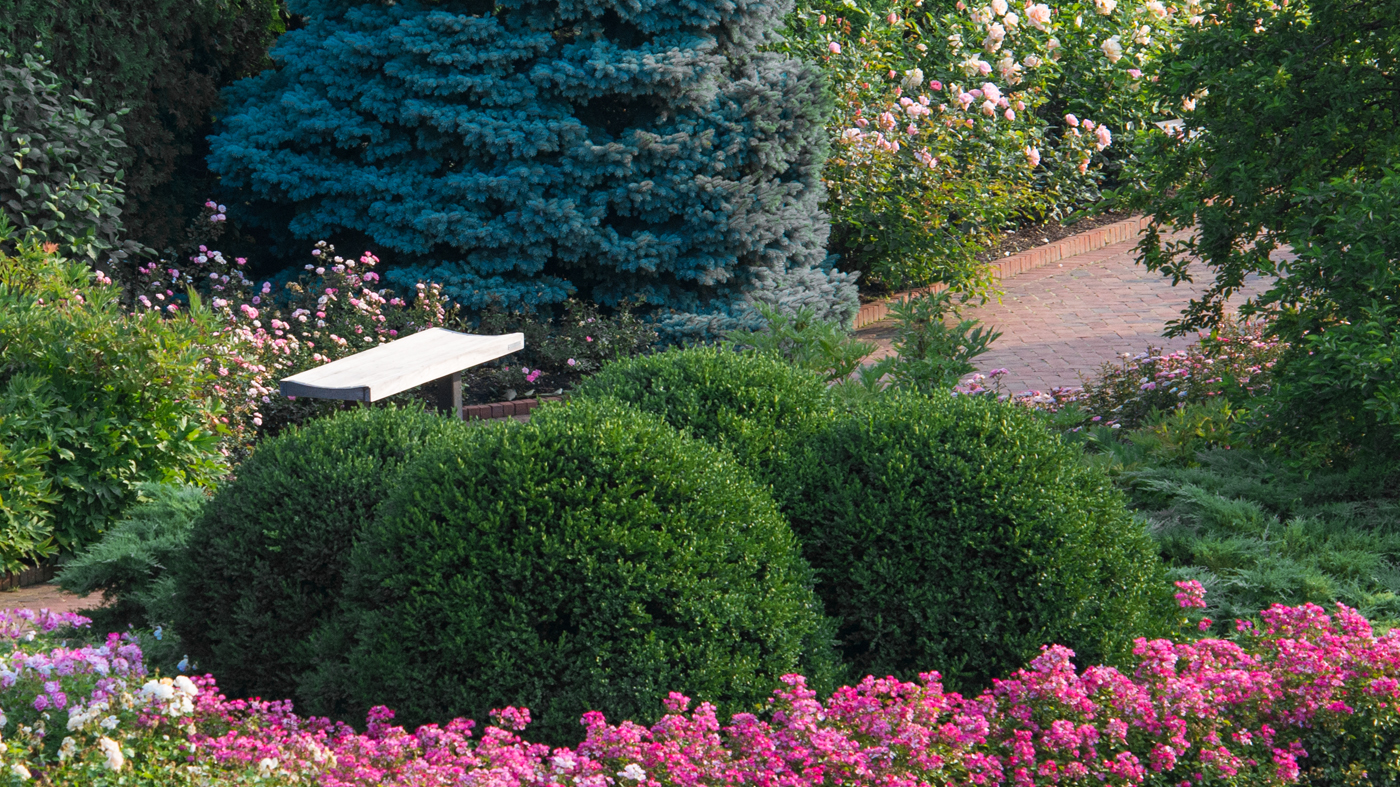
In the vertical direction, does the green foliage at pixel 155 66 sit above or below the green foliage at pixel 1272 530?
above

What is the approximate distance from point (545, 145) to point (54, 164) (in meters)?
3.09

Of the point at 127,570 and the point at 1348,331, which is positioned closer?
the point at 1348,331

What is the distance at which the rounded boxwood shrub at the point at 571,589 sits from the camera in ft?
10.8

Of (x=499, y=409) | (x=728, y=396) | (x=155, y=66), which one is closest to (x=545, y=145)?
(x=499, y=409)

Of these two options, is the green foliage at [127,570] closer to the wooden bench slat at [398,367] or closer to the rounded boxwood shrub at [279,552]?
the rounded boxwood shrub at [279,552]

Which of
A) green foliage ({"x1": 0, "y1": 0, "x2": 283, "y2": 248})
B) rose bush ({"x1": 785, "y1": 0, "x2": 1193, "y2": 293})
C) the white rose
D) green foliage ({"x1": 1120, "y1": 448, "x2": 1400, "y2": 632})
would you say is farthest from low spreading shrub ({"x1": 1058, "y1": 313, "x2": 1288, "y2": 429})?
the white rose

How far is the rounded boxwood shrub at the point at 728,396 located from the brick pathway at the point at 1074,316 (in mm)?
3873

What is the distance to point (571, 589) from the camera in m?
3.31

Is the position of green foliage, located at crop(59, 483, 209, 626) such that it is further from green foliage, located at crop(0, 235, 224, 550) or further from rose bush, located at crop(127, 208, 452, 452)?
rose bush, located at crop(127, 208, 452, 452)

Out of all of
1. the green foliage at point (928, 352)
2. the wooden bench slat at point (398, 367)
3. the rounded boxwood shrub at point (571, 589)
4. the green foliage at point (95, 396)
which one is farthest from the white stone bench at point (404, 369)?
the green foliage at point (928, 352)

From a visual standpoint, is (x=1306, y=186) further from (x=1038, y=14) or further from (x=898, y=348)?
(x=1038, y=14)

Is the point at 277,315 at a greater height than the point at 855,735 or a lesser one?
greater

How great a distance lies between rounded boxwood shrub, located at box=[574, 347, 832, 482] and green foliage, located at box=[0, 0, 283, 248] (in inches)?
215

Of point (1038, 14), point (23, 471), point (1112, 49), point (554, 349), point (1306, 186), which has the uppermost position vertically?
point (1038, 14)
